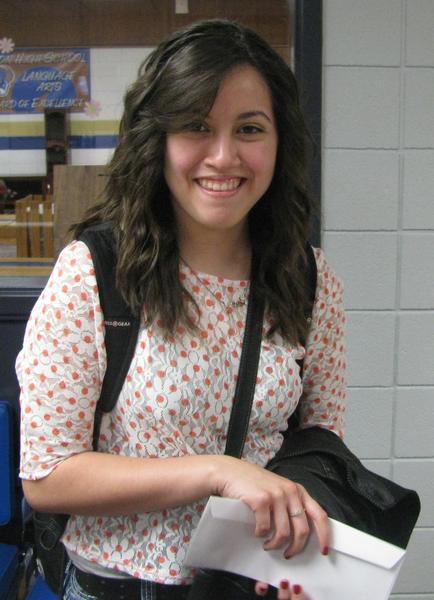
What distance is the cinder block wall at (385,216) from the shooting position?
2053 millimetres

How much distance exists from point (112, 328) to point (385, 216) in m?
1.31


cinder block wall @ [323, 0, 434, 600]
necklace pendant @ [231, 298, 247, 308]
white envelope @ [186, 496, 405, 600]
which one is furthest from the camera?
cinder block wall @ [323, 0, 434, 600]

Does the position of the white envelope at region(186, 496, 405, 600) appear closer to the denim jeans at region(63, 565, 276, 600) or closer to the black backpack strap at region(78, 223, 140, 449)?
the denim jeans at region(63, 565, 276, 600)

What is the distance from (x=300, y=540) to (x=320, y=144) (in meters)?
1.37

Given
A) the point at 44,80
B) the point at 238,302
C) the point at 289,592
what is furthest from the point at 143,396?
the point at 44,80

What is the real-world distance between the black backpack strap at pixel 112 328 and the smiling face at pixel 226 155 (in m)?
0.16

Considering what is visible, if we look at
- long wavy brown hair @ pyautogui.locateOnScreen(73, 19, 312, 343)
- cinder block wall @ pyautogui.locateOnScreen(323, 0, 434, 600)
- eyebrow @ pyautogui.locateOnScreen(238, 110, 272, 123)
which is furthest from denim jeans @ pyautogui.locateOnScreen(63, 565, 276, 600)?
cinder block wall @ pyautogui.locateOnScreen(323, 0, 434, 600)

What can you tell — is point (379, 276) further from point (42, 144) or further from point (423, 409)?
point (42, 144)

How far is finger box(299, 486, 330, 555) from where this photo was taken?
0.95m

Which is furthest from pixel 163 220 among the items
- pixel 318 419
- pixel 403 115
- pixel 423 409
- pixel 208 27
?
pixel 423 409

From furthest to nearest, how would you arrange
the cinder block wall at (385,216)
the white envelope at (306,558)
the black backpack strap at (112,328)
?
1. the cinder block wall at (385,216)
2. the black backpack strap at (112,328)
3. the white envelope at (306,558)

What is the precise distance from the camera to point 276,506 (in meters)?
0.95

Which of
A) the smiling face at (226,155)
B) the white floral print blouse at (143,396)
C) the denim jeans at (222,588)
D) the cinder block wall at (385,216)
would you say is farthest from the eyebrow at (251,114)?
the cinder block wall at (385,216)

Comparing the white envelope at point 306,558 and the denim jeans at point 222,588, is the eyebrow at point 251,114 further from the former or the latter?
the denim jeans at point 222,588
